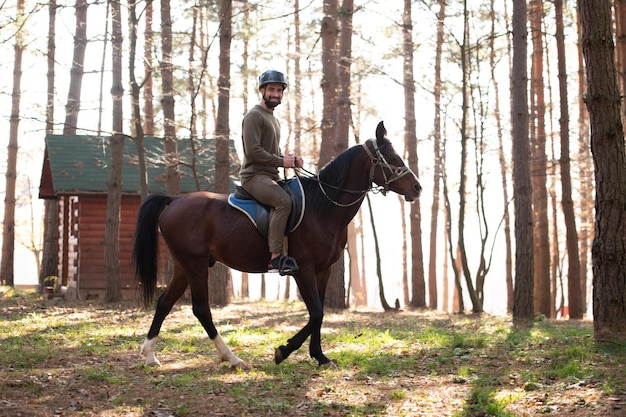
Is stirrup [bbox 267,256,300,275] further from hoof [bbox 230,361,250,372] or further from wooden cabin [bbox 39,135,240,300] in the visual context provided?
wooden cabin [bbox 39,135,240,300]

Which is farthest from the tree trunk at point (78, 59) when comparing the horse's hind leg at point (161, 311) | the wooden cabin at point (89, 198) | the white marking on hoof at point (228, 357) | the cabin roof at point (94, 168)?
the white marking on hoof at point (228, 357)

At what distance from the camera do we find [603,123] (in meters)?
8.75

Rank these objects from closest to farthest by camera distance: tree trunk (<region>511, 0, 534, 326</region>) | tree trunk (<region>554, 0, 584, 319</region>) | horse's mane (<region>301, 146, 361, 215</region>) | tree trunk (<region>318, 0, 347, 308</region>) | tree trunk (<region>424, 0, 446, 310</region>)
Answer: horse's mane (<region>301, 146, 361, 215</region>)
tree trunk (<region>511, 0, 534, 326</region>)
tree trunk (<region>318, 0, 347, 308</region>)
tree trunk (<region>554, 0, 584, 319</region>)
tree trunk (<region>424, 0, 446, 310</region>)

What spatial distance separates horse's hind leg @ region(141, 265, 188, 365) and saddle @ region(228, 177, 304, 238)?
3.91ft

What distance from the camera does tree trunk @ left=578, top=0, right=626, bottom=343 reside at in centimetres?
863

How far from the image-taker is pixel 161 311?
9258 millimetres

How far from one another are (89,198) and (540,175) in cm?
1380

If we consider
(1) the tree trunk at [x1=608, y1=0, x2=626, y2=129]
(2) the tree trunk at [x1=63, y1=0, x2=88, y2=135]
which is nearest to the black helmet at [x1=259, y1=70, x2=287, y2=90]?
(1) the tree trunk at [x1=608, y1=0, x2=626, y2=129]

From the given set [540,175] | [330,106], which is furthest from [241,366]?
[540,175]

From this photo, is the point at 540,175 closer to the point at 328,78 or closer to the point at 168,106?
the point at 328,78

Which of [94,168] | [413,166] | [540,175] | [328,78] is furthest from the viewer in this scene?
[413,166]

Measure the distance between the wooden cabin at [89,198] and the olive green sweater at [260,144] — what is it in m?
12.9

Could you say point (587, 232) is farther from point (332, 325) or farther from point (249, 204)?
point (249, 204)

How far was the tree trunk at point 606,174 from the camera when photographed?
8.63 metres
